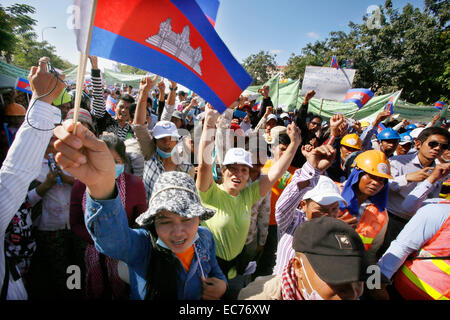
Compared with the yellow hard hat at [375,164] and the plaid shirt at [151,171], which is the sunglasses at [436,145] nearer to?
the yellow hard hat at [375,164]

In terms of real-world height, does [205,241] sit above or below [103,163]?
below

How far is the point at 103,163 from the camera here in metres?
0.91

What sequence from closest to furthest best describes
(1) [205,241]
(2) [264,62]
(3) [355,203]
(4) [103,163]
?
(4) [103,163] → (1) [205,241] → (3) [355,203] → (2) [264,62]

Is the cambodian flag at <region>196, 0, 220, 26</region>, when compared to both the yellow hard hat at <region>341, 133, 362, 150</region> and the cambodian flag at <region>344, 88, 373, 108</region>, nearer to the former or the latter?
the yellow hard hat at <region>341, 133, 362, 150</region>

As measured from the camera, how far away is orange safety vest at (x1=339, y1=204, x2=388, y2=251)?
A: 2.08m

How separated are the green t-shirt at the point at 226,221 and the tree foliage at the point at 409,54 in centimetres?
2476

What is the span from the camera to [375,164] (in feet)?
7.16

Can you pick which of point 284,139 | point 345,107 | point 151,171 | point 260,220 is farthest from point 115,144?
point 345,107

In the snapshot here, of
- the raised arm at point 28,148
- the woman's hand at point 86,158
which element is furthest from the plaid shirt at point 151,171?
the woman's hand at point 86,158

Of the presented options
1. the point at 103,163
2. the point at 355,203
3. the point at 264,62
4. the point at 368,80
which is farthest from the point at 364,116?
the point at 264,62

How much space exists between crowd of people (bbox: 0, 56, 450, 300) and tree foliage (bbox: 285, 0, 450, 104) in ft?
79.1

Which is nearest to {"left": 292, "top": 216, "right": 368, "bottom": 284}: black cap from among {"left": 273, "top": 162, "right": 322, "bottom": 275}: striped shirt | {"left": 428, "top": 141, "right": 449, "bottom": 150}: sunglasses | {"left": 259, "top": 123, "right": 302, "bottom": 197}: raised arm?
{"left": 273, "top": 162, "right": 322, "bottom": 275}: striped shirt
